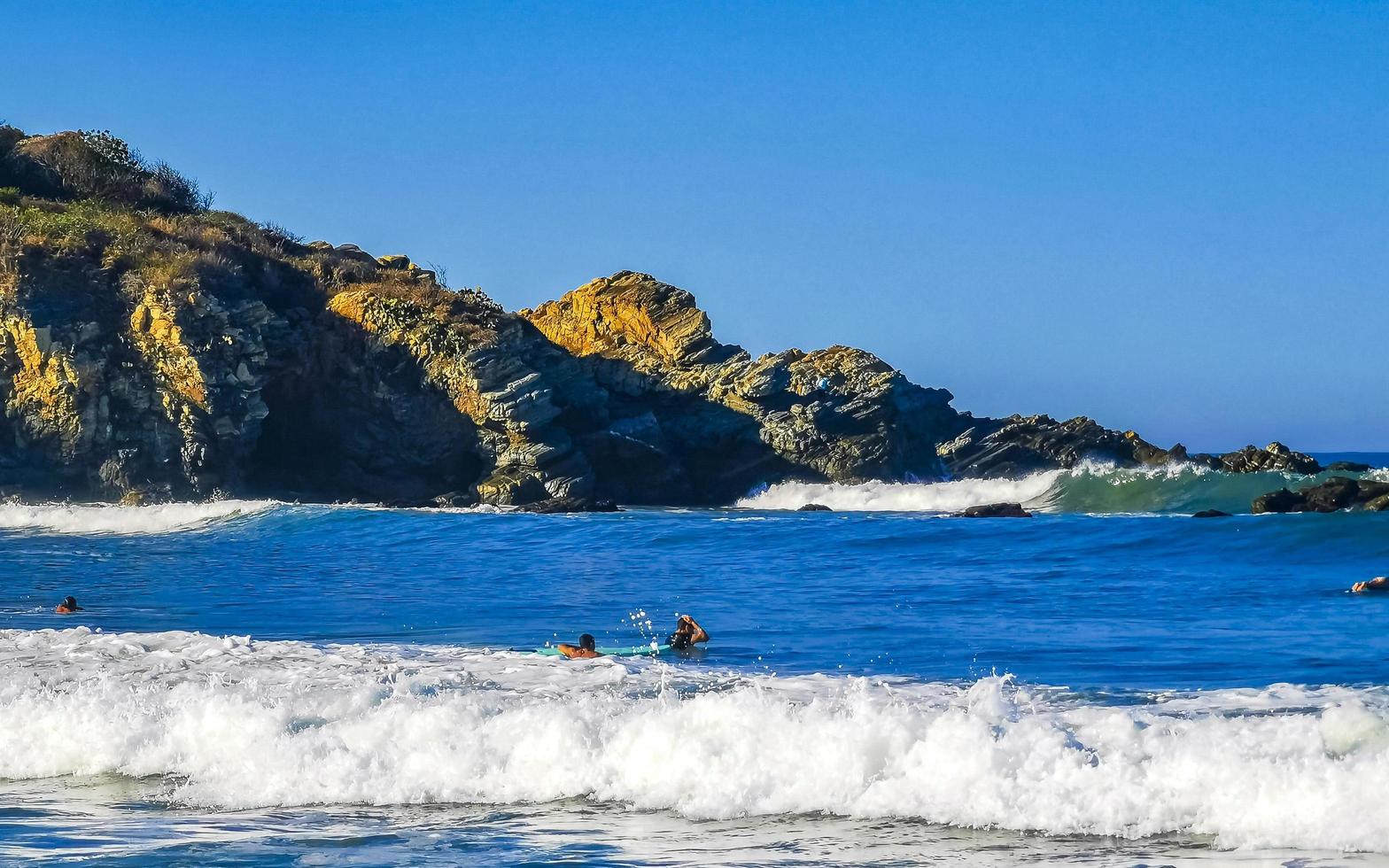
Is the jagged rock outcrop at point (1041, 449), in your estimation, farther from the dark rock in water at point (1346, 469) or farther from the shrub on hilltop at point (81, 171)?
the shrub on hilltop at point (81, 171)

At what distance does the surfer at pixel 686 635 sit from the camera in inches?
538

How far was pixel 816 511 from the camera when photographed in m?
38.6

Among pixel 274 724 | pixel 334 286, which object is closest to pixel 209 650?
pixel 274 724

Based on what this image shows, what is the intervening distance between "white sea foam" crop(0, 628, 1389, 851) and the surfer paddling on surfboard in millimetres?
1315

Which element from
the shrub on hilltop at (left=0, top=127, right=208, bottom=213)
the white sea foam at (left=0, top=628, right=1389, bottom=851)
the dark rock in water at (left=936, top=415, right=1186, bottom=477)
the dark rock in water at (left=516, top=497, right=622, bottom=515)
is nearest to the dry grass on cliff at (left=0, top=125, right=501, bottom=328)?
the shrub on hilltop at (left=0, top=127, right=208, bottom=213)

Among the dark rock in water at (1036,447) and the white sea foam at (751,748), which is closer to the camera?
the white sea foam at (751,748)

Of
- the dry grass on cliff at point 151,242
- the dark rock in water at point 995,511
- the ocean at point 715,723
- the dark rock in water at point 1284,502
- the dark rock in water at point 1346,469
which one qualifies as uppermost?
the dry grass on cliff at point 151,242

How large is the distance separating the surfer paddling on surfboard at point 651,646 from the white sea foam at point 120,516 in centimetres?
2166

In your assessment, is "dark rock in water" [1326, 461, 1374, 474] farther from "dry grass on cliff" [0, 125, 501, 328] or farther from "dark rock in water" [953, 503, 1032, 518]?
"dry grass on cliff" [0, 125, 501, 328]

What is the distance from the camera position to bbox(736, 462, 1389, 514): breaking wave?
126 ft

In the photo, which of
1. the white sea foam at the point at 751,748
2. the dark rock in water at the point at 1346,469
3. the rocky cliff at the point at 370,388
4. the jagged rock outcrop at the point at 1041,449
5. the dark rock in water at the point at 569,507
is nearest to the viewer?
the white sea foam at the point at 751,748

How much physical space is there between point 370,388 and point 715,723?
36077 mm

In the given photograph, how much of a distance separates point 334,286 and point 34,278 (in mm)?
9708

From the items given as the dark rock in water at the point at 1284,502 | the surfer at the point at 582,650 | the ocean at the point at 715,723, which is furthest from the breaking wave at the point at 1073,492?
the surfer at the point at 582,650
